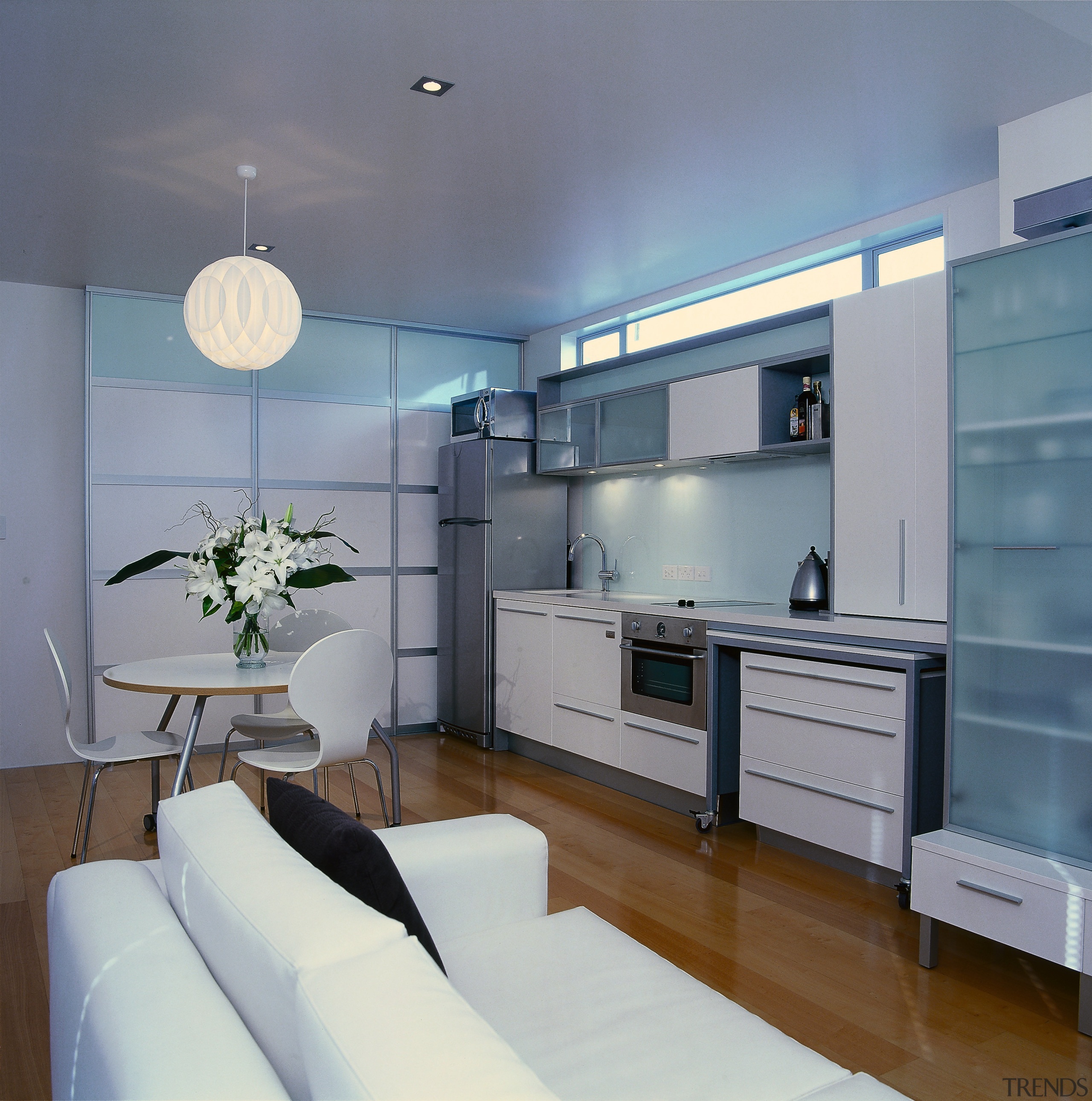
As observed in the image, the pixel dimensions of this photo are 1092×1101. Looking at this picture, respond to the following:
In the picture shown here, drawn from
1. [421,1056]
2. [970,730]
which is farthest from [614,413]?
[421,1056]

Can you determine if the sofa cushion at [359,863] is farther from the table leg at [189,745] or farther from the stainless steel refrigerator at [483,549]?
the stainless steel refrigerator at [483,549]

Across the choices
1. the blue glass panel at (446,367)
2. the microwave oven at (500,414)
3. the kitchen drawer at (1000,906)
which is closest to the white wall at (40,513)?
the blue glass panel at (446,367)

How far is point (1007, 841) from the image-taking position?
256cm

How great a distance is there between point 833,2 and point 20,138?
8.98ft

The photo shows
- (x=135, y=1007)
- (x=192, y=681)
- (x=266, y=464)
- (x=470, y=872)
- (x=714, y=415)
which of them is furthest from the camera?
(x=266, y=464)

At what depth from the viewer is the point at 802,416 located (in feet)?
13.3

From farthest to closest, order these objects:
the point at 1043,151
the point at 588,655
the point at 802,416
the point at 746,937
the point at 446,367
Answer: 1. the point at 446,367
2. the point at 588,655
3. the point at 802,416
4. the point at 1043,151
5. the point at 746,937

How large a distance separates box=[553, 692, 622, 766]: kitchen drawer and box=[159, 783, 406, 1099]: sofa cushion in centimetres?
322

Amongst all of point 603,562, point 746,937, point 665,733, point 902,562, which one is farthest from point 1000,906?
point 603,562

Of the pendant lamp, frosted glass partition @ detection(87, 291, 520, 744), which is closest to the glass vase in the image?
the pendant lamp

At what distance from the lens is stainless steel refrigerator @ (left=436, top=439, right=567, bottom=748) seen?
553cm

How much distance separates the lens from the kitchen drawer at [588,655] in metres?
4.48

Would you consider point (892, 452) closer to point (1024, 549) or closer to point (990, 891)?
point (1024, 549)

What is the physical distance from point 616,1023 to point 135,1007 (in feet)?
2.56
